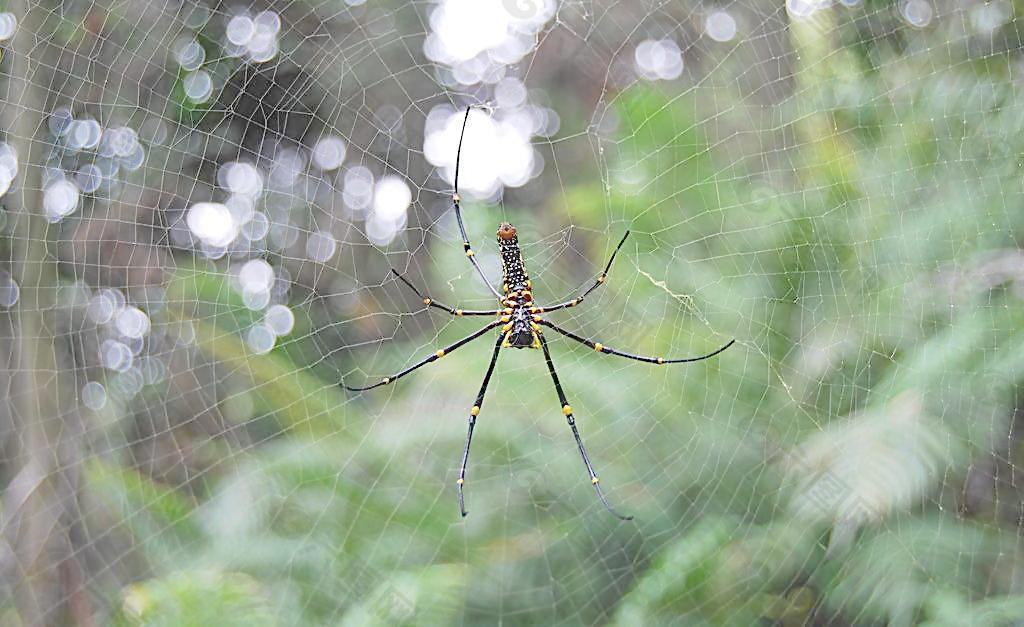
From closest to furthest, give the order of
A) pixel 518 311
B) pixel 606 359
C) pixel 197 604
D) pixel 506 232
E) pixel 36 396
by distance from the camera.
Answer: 1. pixel 506 232
2. pixel 518 311
3. pixel 197 604
4. pixel 36 396
5. pixel 606 359

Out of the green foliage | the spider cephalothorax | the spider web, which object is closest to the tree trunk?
the spider web

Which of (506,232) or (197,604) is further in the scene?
(197,604)

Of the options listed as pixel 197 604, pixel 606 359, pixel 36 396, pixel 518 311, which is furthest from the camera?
pixel 606 359

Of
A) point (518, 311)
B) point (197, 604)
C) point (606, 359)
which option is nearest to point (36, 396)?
point (197, 604)

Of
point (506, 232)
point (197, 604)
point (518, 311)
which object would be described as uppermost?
point (506, 232)

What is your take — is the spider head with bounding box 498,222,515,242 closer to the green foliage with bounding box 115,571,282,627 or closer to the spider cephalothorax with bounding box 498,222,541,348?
the spider cephalothorax with bounding box 498,222,541,348

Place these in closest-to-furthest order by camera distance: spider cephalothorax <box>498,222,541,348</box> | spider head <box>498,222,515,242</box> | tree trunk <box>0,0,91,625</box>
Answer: spider head <box>498,222,515,242</box>, spider cephalothorax <box>498,222,541,348</box>, tree trunk <box>0,0,91,625</box>

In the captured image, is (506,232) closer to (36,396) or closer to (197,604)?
(197,604)

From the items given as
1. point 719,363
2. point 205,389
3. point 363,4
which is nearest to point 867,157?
point 719,363
